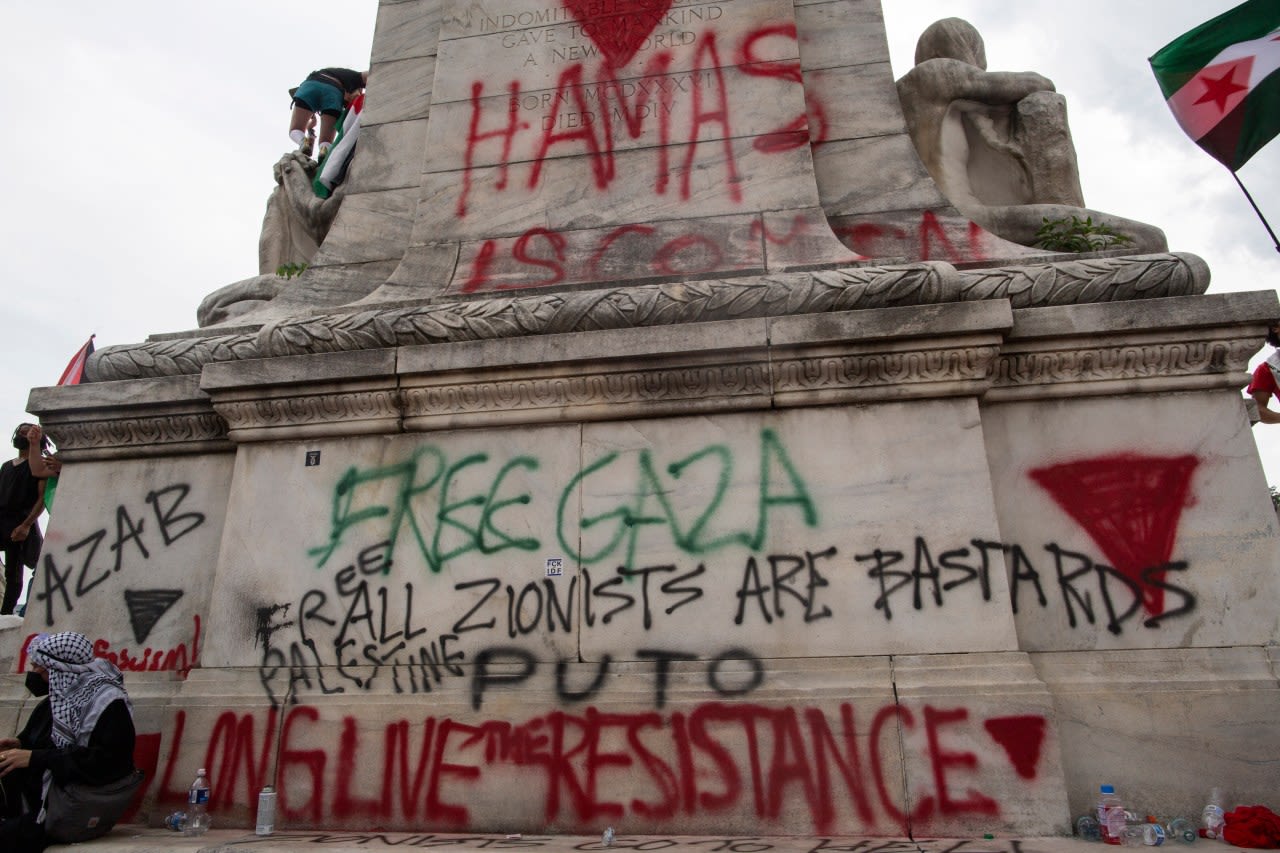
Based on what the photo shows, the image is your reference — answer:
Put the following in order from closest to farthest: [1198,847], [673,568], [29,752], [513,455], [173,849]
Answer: [1198,847] → [173,849] → [29,752] → [673,568] → [513,455]

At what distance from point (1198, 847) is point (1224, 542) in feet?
5.61

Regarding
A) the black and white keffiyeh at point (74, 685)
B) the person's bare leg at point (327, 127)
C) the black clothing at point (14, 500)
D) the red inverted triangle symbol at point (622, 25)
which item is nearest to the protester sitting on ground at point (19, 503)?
the black clothing at point (14, 500)

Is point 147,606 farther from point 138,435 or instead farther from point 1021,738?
point 1021,738

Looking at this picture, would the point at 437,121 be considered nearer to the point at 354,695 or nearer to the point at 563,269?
the point at 563,269

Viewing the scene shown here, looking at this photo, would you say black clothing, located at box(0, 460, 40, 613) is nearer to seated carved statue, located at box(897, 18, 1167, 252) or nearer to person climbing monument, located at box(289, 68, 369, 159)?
person climbing monument, located at box(289, 68, 369, 159)

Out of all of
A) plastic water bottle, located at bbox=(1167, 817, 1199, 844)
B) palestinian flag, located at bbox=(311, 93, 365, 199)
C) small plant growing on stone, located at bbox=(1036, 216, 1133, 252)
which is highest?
palestinian flag, located at bbox=(311, 93, 365, 199)

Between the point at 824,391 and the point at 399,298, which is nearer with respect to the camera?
the point at 824,391

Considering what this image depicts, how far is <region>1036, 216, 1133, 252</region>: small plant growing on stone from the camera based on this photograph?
20.6 ft

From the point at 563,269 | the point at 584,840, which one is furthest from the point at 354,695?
the point at 563,269

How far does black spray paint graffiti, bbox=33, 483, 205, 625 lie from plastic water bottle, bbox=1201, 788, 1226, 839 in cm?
651

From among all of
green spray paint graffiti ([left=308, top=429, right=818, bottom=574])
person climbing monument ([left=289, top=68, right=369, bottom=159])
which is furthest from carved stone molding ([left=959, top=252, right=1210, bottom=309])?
person climbing monument ([left=289, top=68, right=369, bottom=159])

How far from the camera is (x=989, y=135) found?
24.6 ft

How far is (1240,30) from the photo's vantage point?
6656mm

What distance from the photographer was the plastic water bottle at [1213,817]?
14.6ft
